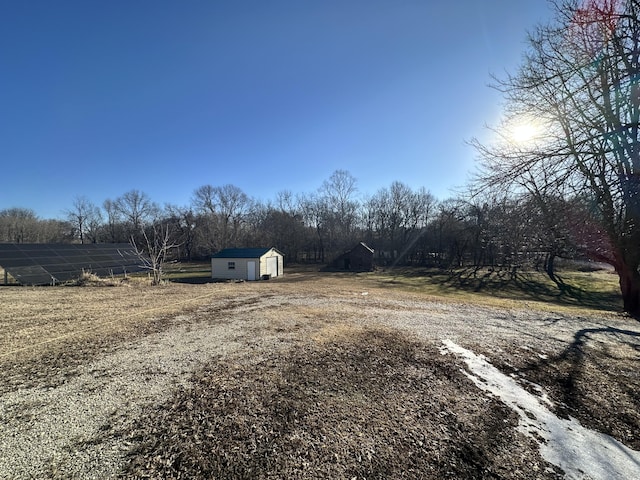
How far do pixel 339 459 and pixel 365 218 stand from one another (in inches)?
1909

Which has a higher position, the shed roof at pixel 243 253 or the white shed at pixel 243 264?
the shed roof at pixel 243 253

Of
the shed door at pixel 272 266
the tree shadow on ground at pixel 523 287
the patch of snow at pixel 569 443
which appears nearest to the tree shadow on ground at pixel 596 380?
the patch of snow at pixel 569 443

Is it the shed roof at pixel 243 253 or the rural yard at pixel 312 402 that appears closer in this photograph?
the rural yard at pixel 312 402

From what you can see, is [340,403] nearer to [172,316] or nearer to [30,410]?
[30,410]

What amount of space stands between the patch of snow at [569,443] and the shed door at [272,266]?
25.5 meters

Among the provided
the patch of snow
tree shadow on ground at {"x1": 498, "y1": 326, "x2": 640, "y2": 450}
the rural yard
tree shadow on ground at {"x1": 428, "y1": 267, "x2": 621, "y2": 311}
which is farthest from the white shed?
the patch of snow

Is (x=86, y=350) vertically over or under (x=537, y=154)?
under

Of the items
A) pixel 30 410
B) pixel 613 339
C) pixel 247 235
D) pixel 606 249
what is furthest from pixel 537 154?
pixel 247 235

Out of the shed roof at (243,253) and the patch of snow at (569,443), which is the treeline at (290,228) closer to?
the shed roof at (243,253)

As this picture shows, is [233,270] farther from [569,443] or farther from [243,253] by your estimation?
[569,443]

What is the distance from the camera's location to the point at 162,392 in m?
3.60

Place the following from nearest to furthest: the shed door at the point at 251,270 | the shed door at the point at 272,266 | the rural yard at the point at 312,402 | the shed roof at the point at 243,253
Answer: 1. the rural yard at the point at 312,402
2. the shed door at the point at 251,270
3. the shed roof at the point at 243,253
4. the shed door at the point at 272,266

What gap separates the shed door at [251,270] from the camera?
26.5m

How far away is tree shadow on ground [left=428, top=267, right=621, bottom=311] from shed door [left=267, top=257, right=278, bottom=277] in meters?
16.6
